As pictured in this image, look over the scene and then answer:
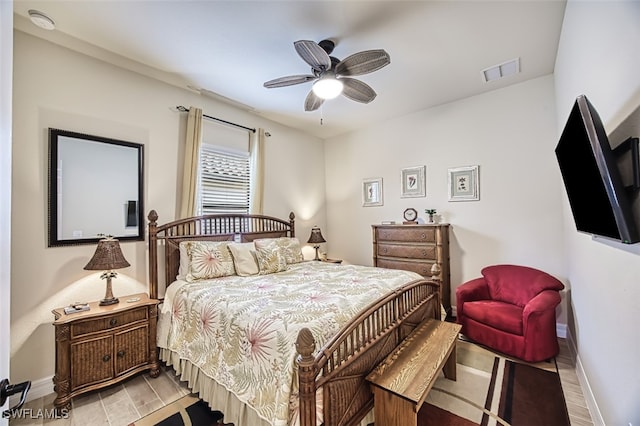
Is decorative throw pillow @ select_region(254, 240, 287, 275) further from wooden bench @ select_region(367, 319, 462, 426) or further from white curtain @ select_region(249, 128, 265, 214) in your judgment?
wooden bench @ select_region(367, 319, 462, 426)

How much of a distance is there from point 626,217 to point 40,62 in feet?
13.7

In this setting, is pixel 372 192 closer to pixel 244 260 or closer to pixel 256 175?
pixel 256 175

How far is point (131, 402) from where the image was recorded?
2213 mm

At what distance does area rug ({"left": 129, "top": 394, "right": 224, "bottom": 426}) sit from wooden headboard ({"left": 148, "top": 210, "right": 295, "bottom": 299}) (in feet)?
3.69

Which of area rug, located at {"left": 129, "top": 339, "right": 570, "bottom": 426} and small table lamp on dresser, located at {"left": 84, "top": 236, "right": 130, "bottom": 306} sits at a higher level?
small table lamp on dresser, located at {"left": 84, "top": 236, "right": 130, "bottom": 306}

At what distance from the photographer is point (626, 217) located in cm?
108

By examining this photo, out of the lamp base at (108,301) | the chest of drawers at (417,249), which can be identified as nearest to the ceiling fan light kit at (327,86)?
the chest of drawers at (417,249)

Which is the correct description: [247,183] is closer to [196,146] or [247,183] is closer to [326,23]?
[196,146]

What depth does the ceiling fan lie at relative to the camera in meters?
2.15

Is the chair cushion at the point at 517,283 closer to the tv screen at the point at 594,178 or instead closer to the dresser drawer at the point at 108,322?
the tv screen at the point at 594,178

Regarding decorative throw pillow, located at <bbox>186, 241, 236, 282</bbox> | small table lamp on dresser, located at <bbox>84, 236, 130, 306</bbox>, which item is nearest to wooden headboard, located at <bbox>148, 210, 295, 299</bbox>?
decorative throw pillow, located at <bbox>186, 241, 236, 282</bbox>

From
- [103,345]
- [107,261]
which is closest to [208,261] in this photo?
[107,261]

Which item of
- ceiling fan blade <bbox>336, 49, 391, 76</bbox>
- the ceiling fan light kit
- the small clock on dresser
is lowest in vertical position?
the small clock on dresser

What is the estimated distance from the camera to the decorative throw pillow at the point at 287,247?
348 cm
